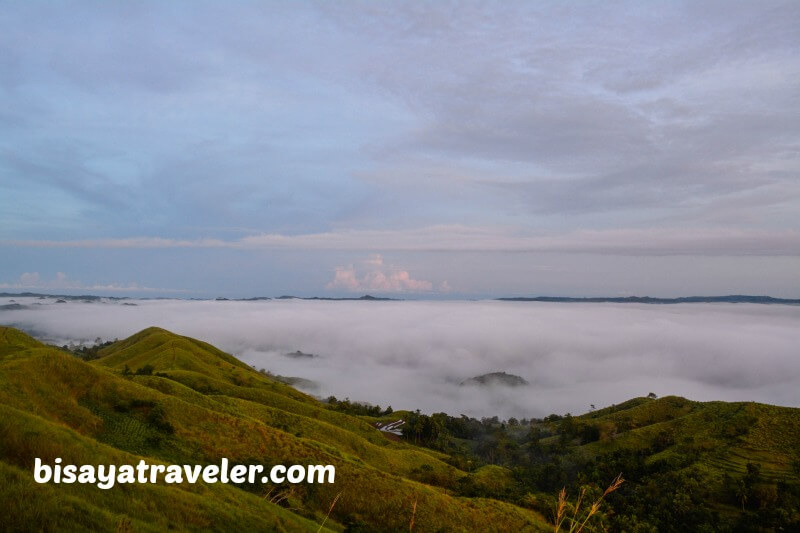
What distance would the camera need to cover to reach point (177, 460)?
35.1 metres

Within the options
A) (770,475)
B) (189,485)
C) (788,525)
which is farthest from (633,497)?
(189,485)

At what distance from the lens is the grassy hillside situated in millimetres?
15398

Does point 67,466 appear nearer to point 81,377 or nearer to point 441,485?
point 81,377

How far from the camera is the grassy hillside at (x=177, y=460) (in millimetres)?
15398

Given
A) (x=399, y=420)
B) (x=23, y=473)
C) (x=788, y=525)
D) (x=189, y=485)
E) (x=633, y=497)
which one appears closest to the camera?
(x=23, y=473)

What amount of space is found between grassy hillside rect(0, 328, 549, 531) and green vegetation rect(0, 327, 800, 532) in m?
0.10

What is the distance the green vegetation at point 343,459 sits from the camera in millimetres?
18125

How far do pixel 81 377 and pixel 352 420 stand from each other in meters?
62.1

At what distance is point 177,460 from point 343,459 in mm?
19004

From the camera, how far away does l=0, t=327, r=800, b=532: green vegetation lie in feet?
59.5

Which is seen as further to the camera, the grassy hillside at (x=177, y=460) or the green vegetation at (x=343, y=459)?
the green vegetation at (x=343, y=459)

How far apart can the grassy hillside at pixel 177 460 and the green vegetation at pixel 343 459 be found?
10 centimetres

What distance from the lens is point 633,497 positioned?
238 feet

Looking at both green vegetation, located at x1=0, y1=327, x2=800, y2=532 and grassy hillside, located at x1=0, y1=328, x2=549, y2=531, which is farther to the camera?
green vegetation, located at x1=0, y1=327, x2=800, y2=532
